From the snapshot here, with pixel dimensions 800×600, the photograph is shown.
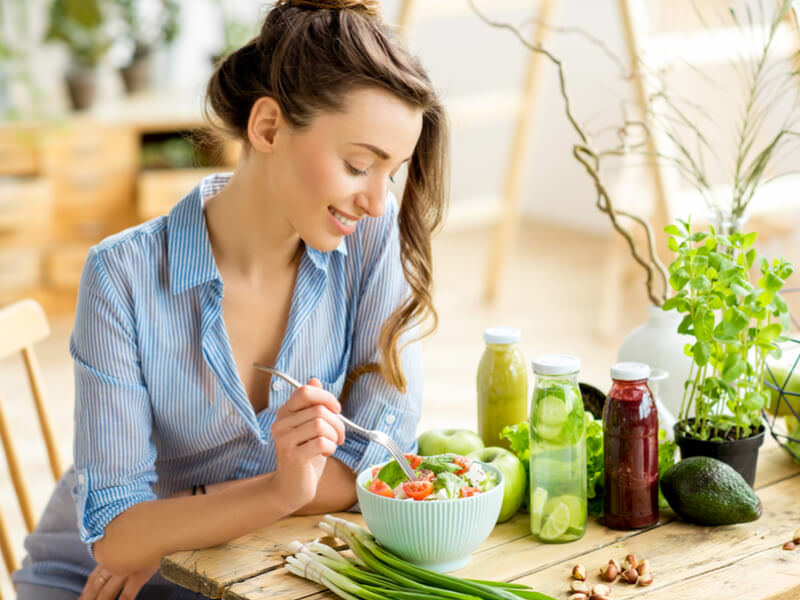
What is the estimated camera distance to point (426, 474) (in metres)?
1.30

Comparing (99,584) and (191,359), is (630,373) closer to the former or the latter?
(191,359)

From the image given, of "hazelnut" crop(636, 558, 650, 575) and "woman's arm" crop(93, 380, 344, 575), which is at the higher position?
"woman's arm" crop(93, 380, 344, 575)

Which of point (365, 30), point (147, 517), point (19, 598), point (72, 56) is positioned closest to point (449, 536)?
point (147, 517)

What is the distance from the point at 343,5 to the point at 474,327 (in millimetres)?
3145

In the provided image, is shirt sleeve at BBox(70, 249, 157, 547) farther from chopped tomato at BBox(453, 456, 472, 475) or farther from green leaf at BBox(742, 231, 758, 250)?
green leaf at BBox(742, 231, 758, 250)

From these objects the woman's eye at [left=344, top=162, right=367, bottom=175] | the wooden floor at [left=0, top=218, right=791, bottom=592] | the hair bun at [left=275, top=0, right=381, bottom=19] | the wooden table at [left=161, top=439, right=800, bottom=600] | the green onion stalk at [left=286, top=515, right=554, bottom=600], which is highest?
the hair bun at [left=275, top=0, right=381, bottom=19]

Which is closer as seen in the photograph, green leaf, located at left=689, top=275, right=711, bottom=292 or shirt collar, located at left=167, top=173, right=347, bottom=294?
green leaf, located at left=689, top=275, right=711, bottom=292

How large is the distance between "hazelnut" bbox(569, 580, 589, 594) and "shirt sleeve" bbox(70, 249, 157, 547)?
0.59m

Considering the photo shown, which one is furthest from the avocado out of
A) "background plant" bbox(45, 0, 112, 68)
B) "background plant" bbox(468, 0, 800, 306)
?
"background plant" bbox(45, 0, 112, 68)

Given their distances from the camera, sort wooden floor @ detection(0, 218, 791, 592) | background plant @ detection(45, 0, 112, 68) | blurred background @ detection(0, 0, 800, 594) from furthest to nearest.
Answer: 1. background plant @ detection(45, 0, 112, 68)
2. blurred background @ detection(0, 0, 800, 594)
3. wooden floor @ detection(0, 218, 791, 592)

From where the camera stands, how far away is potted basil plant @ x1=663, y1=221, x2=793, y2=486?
1.36 m

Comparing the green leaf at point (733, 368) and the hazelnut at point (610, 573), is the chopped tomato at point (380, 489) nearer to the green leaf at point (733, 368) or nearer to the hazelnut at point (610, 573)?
the hazelnut at point (610, 573)

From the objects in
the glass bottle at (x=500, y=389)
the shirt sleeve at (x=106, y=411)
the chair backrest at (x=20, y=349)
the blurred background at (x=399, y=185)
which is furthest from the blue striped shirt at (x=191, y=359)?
the blurred background at (x=399, y=185)

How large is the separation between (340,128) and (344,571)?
1.81 ft
